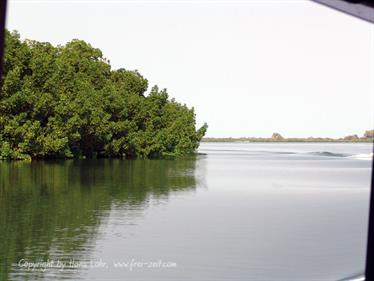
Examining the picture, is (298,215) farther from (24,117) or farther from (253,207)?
(24,117)

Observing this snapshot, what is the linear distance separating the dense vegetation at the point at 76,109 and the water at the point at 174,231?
12.1 metres

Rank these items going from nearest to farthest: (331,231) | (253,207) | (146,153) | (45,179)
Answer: (331,231), (253,207), (45,179), (146,153)

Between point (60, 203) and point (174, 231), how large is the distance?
4.89 meters

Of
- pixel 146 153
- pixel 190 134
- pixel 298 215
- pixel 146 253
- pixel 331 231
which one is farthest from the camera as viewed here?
pixel 190 134

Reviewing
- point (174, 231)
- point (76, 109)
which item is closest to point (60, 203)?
point (174, 231)

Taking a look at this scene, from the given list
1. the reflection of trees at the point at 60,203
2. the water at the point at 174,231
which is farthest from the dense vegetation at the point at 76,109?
the water at the point at 174,231

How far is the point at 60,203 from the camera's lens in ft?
56.6

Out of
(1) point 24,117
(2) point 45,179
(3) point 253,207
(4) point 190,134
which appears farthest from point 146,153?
(3) point 253,207

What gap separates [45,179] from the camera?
24.3 metres

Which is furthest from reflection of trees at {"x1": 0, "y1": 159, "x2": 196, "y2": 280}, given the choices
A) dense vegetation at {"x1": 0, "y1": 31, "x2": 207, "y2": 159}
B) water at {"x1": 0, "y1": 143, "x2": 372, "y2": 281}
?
dense vegetation at {"x1": 0, "y1": 31, "x2": 207, "y2": 159}

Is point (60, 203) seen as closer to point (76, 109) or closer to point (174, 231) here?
point (174, 231)

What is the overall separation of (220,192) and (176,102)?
148ft

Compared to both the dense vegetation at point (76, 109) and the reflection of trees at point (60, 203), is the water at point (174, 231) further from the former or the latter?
the dense vegetation at point (76, 109)

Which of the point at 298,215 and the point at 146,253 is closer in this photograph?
the point at 146,253
